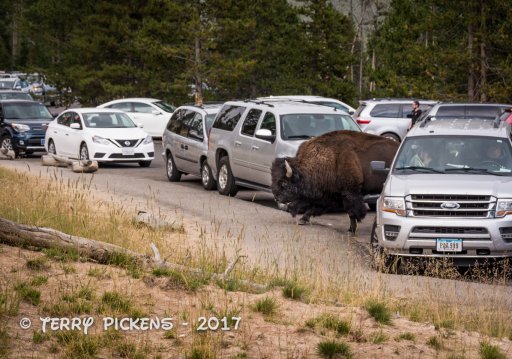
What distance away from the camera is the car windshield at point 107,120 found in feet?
106

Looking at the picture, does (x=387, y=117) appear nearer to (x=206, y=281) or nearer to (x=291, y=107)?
(x=291, y=107)

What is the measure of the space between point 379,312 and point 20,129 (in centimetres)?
2757

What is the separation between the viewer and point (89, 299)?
9.95 meters

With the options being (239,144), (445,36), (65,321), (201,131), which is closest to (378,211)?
(65,321)

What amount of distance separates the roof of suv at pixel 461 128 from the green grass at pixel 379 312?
5.80 m

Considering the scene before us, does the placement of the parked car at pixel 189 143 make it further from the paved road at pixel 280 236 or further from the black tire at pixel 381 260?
the black tire at pixel 381 260

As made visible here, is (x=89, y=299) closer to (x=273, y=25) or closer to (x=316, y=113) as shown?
(x=316, y=113)

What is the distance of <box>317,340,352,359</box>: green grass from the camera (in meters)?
8.69

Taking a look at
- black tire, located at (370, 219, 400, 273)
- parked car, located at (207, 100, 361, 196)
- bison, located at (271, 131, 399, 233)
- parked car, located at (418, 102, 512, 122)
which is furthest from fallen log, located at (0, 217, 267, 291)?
parked car, located at (418, 102, 512, 122)

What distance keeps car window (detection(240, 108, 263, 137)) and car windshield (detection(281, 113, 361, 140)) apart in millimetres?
978

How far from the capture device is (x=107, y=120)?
3250 centimetres

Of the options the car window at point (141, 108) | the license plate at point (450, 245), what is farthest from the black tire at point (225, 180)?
the car window at point (141, 108)

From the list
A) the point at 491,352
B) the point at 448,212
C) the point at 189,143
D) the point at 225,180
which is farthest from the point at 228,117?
the point at 491,352

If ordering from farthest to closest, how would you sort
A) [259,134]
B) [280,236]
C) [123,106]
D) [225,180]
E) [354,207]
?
[123,106]
[225,180]
[259,134]
[354,207]
[280,236]
